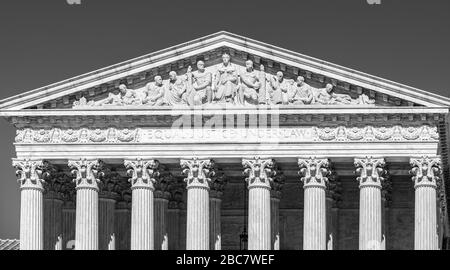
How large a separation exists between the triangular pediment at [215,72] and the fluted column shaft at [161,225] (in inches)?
281

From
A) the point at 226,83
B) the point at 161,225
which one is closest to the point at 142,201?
the point at 161,225

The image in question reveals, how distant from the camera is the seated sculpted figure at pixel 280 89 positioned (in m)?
102

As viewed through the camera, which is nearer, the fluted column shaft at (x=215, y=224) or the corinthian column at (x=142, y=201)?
the corinthian column at (x=142, y=201)

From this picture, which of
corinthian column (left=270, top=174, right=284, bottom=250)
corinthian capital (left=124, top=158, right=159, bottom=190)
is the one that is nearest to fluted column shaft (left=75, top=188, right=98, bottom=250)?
corinthian capital (left=124, top=158, right=159, bottom=190)

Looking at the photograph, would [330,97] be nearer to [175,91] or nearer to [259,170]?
[259,170]

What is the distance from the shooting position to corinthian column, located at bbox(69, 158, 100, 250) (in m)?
103

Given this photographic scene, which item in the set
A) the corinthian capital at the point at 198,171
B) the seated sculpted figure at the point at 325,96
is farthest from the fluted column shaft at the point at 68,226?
the seated sculpted figure at the point at 325,96

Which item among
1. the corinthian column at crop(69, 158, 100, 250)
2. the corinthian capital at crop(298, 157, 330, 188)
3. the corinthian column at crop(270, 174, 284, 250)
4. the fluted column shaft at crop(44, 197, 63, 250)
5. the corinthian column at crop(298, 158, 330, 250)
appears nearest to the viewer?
the corinthian column at crop(298, 158, 330, 250)

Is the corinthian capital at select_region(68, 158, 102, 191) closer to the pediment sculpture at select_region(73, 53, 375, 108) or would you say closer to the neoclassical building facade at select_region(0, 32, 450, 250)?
the neoclassical building facade at select_region(0, 32, 450, 250)

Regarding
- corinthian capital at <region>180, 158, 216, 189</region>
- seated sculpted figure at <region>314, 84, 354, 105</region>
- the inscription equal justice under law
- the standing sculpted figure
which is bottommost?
corinthian capital at <region>180, 158, 216, 189</region>

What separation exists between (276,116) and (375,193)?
7030mm

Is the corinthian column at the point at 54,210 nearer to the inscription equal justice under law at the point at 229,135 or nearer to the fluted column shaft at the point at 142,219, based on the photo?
the fluted column shaft at the point at 142,219

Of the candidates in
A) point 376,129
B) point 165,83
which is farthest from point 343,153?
point 165,83

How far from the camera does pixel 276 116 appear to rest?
10175 centimetres
